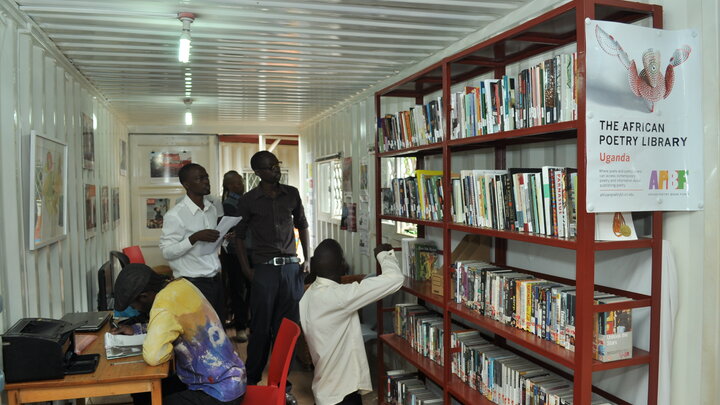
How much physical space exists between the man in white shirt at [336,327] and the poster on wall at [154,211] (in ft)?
20.7

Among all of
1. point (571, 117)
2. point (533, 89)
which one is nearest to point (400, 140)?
point (533, 89)

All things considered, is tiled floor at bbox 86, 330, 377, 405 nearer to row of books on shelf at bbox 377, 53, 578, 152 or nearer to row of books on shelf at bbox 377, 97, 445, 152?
row of books on shelf at bbox 377, 97, 445, 152

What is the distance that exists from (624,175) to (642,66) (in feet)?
1.47

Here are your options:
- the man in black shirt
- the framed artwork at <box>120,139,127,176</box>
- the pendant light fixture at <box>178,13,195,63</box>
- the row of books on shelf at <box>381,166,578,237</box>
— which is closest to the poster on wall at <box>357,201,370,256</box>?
the man in black shirt

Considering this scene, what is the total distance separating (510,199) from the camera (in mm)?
2471

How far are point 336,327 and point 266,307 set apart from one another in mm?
1317

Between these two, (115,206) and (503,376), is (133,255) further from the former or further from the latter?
(503,376)

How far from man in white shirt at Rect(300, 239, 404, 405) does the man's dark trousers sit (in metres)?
1.19

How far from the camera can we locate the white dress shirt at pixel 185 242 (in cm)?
390

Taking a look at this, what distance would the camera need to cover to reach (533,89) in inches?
Answer: 90.3

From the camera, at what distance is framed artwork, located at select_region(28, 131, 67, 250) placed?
2.92 meters

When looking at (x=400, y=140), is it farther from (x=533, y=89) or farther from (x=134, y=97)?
(x=134, y=97)

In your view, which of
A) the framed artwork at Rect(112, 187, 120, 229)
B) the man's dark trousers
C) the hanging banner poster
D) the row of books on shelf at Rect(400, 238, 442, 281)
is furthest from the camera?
the framed artwork at Rect(112, 187, 120, 229)

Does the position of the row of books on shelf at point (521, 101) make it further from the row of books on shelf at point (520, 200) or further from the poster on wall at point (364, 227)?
the poster on wall at point (364, 227)
